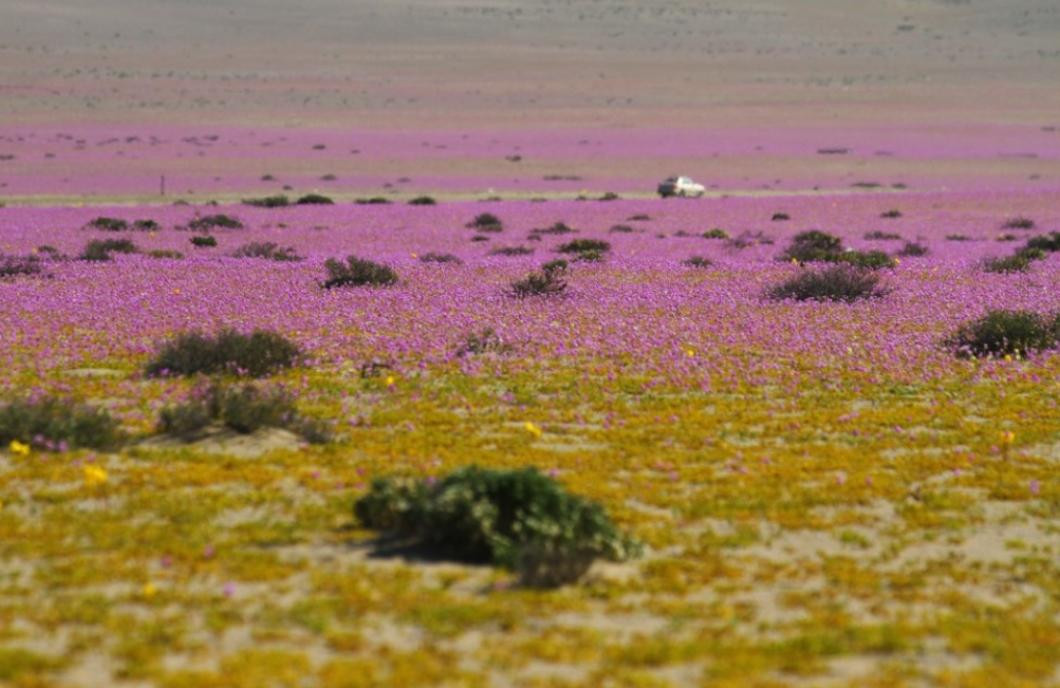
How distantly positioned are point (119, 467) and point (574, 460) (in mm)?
4055

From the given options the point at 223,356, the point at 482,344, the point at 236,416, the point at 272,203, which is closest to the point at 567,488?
the point at 236,416

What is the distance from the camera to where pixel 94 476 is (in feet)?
36.1

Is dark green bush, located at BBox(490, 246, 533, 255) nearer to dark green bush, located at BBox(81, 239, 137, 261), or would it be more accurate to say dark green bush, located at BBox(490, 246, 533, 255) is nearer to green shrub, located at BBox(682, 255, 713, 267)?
green shrub, located at BBox(682, 255, 713, 267)

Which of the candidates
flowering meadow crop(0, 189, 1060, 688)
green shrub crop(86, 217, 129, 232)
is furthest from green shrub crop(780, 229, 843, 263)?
green shrub crop(86, 217, 129, 232)

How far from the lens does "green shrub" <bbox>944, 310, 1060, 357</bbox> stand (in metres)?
18.9

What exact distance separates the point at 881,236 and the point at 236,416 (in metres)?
32.1

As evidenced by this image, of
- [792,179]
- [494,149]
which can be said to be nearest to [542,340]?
[792,179]

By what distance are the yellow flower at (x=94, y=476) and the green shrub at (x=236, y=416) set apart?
1723mm

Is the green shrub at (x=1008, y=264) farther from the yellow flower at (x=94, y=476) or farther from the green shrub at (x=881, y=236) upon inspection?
the yellow flower at (x=94, y=476)

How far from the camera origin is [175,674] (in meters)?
7.05

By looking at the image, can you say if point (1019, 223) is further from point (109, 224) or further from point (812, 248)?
point (109, 224)

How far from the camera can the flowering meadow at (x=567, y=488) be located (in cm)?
756

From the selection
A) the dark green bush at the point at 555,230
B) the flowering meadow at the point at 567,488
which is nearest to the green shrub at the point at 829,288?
the flowering meadow at the point at 567,488

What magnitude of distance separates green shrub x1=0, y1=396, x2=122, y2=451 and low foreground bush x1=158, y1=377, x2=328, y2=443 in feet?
1.92
